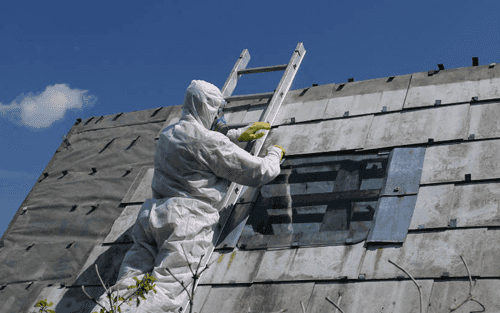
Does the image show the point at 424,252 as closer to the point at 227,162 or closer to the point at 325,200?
the point at 325,200

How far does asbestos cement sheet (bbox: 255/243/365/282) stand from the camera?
4008 millimetres

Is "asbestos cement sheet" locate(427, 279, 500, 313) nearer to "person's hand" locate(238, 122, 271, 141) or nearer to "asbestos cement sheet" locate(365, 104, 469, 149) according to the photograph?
"asbestos cement sheet" locate(365, 104, 469, 149)

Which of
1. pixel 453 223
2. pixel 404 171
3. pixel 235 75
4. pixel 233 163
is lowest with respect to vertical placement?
pixel 453 223

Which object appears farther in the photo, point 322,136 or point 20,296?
point 322,136

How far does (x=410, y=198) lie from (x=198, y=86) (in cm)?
202

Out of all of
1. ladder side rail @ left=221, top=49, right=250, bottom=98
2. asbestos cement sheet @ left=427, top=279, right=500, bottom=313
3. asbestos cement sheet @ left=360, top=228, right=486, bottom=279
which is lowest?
A: asbestos cement sheet @ left=427, top=279, right=500, bottom=313

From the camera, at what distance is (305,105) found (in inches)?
241

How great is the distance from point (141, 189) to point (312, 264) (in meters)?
2.50

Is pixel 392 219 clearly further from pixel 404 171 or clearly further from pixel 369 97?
pixel 369 97

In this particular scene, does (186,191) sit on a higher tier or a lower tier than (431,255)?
higher

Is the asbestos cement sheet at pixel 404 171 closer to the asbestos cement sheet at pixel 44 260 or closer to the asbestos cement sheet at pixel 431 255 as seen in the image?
the asbestos cement sheet at pixel 431 255

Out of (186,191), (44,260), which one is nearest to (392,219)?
(186,191)

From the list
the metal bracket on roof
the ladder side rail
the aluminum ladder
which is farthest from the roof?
the ladder side rail

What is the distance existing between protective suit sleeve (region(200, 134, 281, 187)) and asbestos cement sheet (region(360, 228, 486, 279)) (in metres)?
1.13
